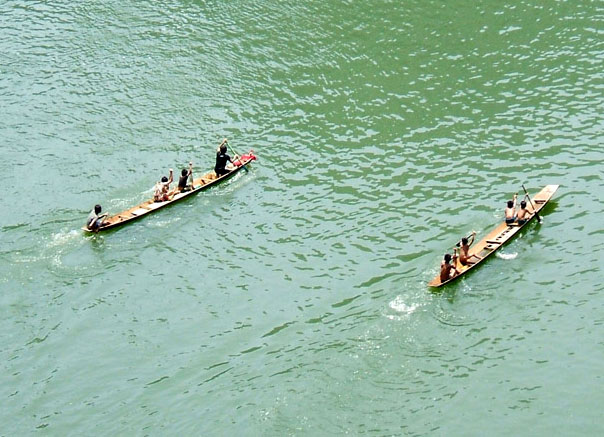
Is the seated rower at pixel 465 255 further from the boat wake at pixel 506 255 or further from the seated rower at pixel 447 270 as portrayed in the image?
the boat wake at pixel 506 255

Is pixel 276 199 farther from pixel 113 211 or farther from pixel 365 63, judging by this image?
pixel 365 63

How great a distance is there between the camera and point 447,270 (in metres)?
37.8

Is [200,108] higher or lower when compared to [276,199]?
higher

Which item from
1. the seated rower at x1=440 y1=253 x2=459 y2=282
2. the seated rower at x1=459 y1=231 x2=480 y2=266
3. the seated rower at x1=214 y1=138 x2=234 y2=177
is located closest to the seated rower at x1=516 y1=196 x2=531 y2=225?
the seated rower at x1=459 y1=231 x2=480 y2=266

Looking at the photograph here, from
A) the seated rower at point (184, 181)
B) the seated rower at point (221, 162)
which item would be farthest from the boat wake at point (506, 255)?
the seated rower at point (184, 181)

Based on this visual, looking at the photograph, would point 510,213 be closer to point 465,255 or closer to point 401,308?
point 465,255

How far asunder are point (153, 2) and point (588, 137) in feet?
108

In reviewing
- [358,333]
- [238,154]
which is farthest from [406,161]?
[358,333]

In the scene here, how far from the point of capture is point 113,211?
4688 cm

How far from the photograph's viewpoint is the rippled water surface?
1351 inches

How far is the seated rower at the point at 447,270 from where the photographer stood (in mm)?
37781

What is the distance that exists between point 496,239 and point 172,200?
1623 cm

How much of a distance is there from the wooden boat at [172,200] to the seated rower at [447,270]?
14.8 meters

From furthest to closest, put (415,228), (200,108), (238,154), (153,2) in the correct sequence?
(153,2) → (200,108) → (238,154) → (415,228)
